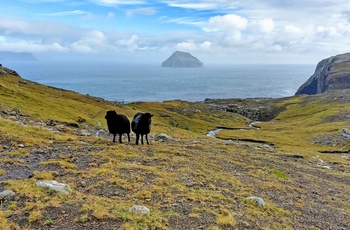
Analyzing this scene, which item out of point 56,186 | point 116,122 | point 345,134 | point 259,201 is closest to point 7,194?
point 56,186

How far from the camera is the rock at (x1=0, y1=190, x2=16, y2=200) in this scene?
507 inches

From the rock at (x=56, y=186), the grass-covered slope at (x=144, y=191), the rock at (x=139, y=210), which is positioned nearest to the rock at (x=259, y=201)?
the grass-covered slope at (x=144, y=191)

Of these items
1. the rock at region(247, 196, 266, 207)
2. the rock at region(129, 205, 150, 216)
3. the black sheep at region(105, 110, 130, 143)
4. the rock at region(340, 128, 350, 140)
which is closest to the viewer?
the rock at region(129, 205, 150, 216)

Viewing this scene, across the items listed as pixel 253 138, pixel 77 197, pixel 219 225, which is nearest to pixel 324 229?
pixel 219 225

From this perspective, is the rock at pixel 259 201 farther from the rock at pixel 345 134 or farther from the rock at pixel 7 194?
the rock at pixel 345 134

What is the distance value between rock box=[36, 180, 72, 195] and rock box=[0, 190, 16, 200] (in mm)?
1237

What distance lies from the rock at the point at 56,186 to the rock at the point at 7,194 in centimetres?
124

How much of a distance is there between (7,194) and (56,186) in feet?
6.60

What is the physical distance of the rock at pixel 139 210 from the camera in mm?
12203

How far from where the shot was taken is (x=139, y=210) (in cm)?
1235

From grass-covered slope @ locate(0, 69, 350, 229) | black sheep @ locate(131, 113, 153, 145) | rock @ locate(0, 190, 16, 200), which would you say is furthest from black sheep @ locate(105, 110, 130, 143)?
rock @ locate(0, 190, 16, 200)

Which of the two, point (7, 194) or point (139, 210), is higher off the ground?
point (7, 194)

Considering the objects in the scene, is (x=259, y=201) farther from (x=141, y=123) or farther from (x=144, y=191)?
(x=141, y=123)

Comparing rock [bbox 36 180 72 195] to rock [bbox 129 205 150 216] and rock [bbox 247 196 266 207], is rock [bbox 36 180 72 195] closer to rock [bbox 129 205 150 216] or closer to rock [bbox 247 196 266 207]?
rock [bbox 129 205 150 216]
